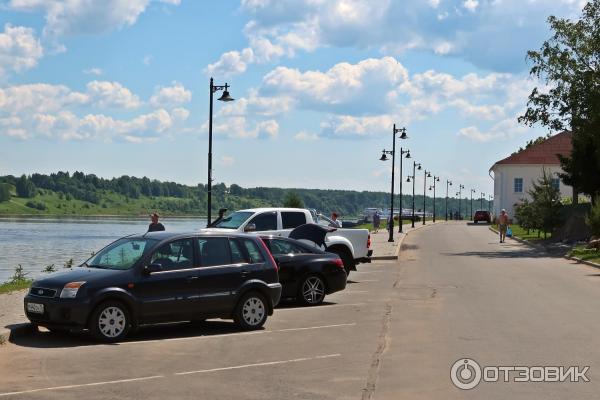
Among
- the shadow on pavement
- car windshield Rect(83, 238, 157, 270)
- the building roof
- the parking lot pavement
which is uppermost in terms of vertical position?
the building roof

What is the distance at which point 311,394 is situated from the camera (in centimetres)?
855

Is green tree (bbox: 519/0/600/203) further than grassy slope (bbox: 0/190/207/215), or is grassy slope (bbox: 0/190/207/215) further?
grassy slope (bbox: 0/190/207/215)

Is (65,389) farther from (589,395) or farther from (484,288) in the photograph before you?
(484,288)

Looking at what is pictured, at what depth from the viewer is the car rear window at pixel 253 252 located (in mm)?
13866

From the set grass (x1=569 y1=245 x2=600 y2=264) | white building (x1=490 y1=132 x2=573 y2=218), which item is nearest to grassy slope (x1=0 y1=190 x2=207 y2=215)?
white building (x1=490 y1=132 x2=573 y2=218)

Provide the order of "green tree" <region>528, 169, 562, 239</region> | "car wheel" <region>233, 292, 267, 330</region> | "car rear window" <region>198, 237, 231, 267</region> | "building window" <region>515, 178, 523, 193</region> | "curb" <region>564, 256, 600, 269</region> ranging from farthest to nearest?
"building window" <region>515, 178, 523, 193</region> < "green tree" <region>528, 169, 562, 239</region> < "curb" <region>564, 256, 600, 269</region> < "car wheel" <region>233, 292, 267, 330</region> < "car rear window" <region>198, 237, 231, 267</region>

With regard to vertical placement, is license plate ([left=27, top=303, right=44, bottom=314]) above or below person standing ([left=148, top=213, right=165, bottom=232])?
below

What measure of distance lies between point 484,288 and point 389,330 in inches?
338

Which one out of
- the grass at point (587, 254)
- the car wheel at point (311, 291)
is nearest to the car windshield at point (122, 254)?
the car wheel at point (311, 291)

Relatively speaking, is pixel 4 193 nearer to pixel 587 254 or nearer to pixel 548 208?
pixel 548 208

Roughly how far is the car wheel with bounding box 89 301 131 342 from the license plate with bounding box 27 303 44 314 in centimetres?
76

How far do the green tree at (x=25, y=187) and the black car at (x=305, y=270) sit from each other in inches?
6564

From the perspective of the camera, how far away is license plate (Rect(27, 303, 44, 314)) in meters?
12.0

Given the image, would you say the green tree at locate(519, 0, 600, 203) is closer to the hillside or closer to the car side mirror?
the car side mirror
